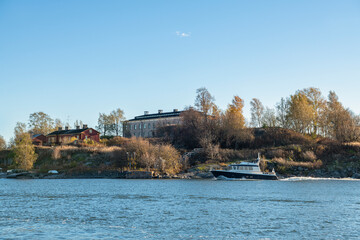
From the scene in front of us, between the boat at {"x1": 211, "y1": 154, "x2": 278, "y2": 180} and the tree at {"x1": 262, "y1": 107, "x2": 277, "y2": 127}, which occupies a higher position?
the tree at {"x1": 262, "y1": 107, "x2": 277, "y2": 127}

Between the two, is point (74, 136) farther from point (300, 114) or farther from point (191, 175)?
point (300, 114)

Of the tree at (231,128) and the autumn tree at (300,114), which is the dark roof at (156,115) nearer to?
the tree at (231,128)

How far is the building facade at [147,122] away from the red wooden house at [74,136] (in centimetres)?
1140

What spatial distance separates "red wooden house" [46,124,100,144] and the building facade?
37.4 feet

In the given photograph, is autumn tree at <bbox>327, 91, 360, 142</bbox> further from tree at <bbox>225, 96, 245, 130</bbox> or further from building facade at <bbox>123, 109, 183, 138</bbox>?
building facade at <bbox>123, 109, 183, 138</bbox>

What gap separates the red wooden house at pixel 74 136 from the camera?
106125mm

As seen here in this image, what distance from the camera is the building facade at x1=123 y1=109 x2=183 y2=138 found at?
10884 cm

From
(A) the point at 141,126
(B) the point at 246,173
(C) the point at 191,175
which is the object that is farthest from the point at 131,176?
(A) the point at 141,126

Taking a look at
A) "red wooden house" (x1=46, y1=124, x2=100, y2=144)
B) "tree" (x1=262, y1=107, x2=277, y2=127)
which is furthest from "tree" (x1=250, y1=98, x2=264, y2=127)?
"red wooden house" (x1=46, y1=124, x2=100, y2=144)

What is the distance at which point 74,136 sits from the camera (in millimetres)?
107312

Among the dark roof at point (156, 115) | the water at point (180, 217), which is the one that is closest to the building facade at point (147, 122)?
the dark roof at point (156, 115)

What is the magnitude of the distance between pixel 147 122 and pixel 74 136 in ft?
75.1

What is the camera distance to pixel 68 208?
27.7 metres

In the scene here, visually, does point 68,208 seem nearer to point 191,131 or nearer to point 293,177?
point 293,177
